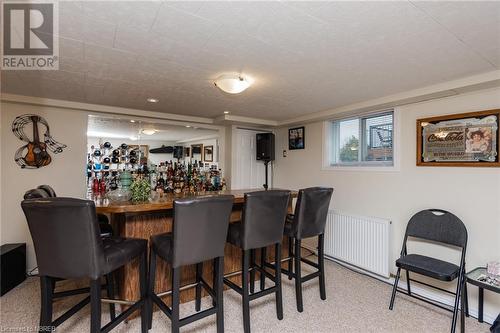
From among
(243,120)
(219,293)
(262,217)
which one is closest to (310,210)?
(262,217)

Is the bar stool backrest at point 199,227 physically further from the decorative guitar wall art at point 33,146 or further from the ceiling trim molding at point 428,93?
the decorative guitar wall art at point 33,146

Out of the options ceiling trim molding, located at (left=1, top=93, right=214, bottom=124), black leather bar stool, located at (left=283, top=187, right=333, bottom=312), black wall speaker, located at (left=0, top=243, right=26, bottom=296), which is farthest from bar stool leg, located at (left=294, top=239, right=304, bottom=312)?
black wall speaker, located at (left=0, top=243, right=26, bottom=296)

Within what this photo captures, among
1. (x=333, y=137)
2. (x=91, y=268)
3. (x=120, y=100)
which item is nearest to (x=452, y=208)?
(x=333, y=137)

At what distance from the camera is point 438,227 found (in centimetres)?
255

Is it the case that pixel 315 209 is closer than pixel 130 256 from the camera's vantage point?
No

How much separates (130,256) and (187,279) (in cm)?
84

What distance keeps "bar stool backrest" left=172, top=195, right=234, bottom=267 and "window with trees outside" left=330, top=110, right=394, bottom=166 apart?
2.42 m

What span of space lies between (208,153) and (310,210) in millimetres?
2627

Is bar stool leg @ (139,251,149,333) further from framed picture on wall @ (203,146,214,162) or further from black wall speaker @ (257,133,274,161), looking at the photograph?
black wall speaker @ (257,133,274,161)

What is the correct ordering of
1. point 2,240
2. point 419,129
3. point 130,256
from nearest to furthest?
point 130,256
point 419,129
point 2,240

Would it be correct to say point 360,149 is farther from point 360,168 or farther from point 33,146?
point 33,146

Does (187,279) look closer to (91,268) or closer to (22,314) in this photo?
(91,268)

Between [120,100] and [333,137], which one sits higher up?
[120,100]

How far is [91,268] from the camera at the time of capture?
1517mm
